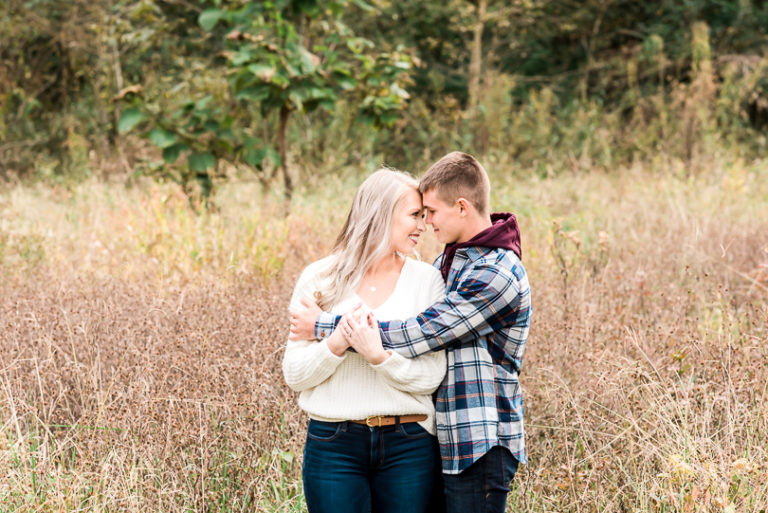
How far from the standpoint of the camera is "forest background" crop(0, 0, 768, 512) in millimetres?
2805

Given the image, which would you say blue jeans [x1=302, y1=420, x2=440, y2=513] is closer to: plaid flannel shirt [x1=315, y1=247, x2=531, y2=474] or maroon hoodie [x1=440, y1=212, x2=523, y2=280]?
plaid flannel shirt [x1=315, y1=247, x2=531, y2=474]

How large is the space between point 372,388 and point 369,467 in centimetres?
→ 23

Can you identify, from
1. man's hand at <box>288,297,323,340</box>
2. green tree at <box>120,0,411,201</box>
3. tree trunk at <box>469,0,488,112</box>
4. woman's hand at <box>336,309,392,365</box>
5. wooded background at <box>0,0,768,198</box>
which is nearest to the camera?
woman's hand at <box>336,309,392,365</box>

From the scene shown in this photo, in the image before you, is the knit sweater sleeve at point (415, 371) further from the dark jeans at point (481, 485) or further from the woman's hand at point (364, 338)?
the dark jeans at point (481, 485)

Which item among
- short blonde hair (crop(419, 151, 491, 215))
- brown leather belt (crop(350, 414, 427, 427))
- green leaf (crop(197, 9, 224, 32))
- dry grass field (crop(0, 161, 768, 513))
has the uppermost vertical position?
green leaf (crop(197, 9, 224, 32))

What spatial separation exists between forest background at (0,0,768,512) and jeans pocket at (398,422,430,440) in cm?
77

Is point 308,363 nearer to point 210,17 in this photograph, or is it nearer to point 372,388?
point 372,388

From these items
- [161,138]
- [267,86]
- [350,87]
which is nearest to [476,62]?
[350,87]

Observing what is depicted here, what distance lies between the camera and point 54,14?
1295cm

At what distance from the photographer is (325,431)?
2219 mm

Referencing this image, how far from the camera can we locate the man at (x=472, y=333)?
2.14m

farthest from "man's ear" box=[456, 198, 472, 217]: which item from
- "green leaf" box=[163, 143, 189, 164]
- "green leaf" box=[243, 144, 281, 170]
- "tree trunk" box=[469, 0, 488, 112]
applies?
"tree trunk" box=[469, 0, 488, 112]

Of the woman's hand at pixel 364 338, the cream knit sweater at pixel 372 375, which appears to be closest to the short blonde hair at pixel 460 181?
the cream knit sweater at pixel 372 375

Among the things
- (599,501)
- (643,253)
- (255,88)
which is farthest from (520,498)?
(255,88)
